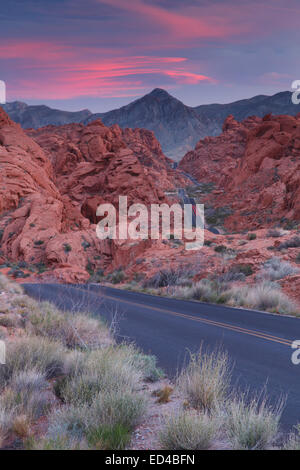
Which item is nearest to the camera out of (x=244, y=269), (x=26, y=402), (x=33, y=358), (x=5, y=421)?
(x=5, y=421)

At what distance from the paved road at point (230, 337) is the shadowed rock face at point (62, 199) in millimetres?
17382

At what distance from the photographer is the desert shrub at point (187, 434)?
383cm

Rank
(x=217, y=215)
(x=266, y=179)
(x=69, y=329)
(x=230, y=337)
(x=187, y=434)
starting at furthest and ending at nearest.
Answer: (x=217, y=215) < (x=266, y=179) < (x=230, y=337) < (x=69, y=329) < (x=187, y=434)

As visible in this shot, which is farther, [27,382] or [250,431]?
[27,382]

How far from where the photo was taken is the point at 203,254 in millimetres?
25328

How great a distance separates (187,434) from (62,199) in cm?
4670

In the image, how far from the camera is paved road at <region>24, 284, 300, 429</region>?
618 cm

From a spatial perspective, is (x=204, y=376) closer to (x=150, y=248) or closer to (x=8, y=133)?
(x=150, y=248)

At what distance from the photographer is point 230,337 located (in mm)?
9484

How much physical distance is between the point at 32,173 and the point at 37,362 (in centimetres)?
4295

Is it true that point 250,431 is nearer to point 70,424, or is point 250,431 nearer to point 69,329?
point 70,424

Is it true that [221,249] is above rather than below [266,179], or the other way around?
below

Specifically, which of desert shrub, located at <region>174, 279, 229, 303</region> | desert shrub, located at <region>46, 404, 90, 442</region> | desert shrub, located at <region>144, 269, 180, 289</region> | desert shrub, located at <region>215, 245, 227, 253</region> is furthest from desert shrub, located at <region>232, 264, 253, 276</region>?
desert shrub, located at <region>46, 404, 90, 442</region>

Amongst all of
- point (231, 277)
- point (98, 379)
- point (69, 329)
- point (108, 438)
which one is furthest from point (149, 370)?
point (231, 277)
